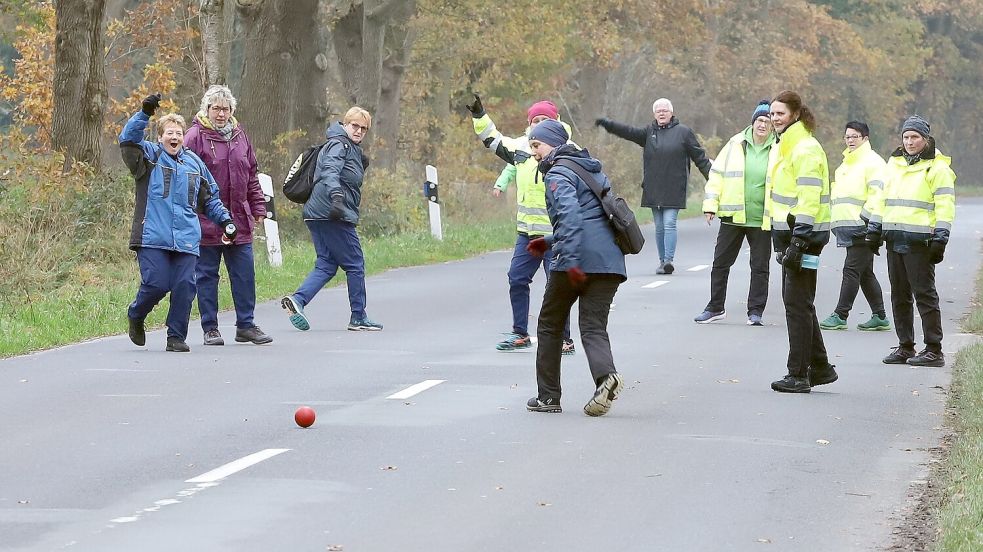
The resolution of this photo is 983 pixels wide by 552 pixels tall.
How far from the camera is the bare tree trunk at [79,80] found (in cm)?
2278

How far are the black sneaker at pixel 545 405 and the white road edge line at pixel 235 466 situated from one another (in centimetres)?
204

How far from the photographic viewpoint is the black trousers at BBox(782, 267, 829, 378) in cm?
1212

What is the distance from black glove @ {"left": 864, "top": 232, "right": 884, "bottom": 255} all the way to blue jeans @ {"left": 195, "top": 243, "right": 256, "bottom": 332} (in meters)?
4.97

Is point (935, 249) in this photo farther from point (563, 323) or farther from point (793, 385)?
point (563, 323)

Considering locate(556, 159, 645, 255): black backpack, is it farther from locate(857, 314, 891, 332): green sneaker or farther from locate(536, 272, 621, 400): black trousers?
locate(857, 314, 891, 332): green sneaker

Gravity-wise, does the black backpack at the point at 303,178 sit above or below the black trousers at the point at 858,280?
above

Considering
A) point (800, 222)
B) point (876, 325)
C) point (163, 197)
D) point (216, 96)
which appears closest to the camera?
point (800, 222)

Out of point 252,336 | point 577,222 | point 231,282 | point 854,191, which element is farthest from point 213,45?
point 577,222

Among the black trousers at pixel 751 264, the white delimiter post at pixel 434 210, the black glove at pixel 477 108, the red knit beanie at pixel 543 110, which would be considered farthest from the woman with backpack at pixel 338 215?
the white delimiter post at pixel 434 210

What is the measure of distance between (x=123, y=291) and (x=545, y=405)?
8.16 metres

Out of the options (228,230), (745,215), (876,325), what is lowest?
(876,325)

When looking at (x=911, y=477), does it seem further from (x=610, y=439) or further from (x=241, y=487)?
(x=241, y=487)

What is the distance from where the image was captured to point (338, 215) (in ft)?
50.4

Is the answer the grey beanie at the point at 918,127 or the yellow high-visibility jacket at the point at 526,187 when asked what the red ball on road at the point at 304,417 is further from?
the grey beanie at the point at 918,127
